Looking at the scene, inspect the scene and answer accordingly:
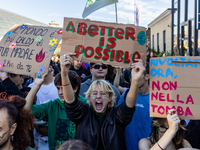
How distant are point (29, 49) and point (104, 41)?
1.08 meters

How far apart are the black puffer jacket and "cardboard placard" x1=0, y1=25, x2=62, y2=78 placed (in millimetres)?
725

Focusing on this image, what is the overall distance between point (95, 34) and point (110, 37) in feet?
0.56

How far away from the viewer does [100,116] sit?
2510 mm

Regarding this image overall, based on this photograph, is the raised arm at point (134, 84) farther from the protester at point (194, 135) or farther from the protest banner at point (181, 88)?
the protester at point (194, 135)

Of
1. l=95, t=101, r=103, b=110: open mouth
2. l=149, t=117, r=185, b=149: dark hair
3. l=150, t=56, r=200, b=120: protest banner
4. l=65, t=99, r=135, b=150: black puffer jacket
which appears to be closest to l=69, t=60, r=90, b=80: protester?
l=95, t=101, r=103, b=110: open mouth

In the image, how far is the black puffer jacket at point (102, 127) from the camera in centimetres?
232

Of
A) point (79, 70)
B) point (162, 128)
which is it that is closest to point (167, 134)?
point (162, 128)

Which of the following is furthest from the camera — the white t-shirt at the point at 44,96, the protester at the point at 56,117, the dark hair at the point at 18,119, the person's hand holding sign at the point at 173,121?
the white t-shirt at the point at 44,96

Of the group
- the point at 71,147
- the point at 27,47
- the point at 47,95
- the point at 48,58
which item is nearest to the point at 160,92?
the point at 71,147

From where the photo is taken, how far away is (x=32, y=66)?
280cm

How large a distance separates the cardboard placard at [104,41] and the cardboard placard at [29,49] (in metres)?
0.51

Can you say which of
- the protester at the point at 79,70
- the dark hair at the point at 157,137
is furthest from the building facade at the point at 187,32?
the dark hair at the point at 157,137

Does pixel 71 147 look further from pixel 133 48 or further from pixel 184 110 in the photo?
pixel 133 48

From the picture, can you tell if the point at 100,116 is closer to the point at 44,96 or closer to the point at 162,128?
the point at 162,128
